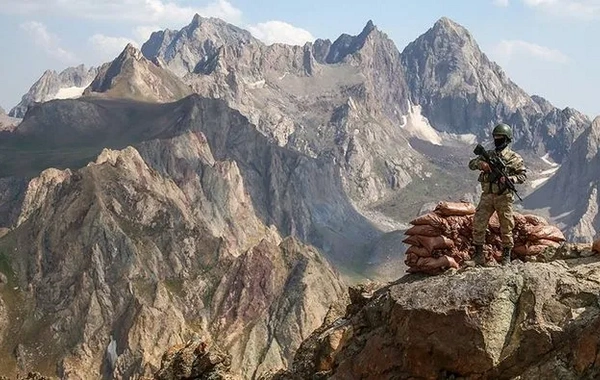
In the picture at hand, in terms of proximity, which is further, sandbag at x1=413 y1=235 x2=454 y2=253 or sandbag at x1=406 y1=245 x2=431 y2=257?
sandbag at x1=406 y1=245 x2=431 y2=257

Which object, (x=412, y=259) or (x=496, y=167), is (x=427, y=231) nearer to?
(x=412, y=259)

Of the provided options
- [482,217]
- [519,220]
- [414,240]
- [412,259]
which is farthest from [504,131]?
[412,259]

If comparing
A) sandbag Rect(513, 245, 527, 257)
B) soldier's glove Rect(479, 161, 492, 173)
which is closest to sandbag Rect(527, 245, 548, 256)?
sandbag Rect(513, 245, 527, 257)

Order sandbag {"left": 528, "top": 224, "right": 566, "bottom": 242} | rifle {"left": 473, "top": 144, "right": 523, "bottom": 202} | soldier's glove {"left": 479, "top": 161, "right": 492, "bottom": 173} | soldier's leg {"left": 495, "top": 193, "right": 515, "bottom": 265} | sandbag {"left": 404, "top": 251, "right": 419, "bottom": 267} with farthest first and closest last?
sandbag {"left": 404, "top": 251, "right": 419, "bottom": 267} < sandbag {"left": 528, "top": 224, "right": 566, "bottom": 242} < soldier's leg {"left": 495, "top": 193, "right": 515, "bottom": 265} < soldier's glove {"left": 479, "top": 161, "right": 492, "bottom": 173} < rifle {"left": 473, "top": 144, "right": 523, "bottom": 202}

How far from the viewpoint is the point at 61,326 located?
197 metres

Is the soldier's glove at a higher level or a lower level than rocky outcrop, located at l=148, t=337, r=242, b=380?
higher

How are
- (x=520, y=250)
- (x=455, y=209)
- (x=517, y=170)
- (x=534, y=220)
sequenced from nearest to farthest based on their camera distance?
(x=517, y=170), (x=520, y=250), (x=455, y=209), (x=534, y=220)

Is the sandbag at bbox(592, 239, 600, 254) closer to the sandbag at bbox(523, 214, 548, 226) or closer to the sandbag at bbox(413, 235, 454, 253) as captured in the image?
the sandbag at bbox(523, 214, 548, 226)

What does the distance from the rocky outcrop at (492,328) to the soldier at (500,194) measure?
3.03 metres

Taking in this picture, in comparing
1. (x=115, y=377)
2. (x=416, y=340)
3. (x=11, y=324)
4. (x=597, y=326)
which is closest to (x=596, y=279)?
(x=597, y=326)

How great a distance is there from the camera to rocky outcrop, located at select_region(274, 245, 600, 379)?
17.6 metres

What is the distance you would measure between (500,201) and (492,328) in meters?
6.49

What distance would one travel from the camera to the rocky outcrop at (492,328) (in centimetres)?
1762

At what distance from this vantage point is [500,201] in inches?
942
